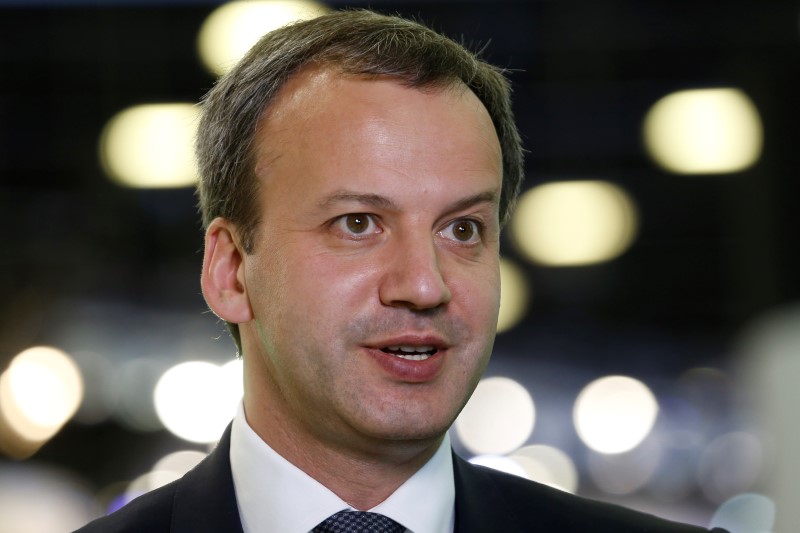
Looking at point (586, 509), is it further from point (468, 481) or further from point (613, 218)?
point (613, 218)

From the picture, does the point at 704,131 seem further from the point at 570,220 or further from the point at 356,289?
the point at 356,289

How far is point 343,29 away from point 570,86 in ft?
15.2

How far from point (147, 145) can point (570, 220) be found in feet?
7.92

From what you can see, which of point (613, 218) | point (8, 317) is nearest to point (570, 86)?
point (613, 218)

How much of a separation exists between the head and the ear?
0.10 feet

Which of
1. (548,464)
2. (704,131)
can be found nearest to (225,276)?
(548,464)

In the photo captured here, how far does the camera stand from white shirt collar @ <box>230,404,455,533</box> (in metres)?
1.75

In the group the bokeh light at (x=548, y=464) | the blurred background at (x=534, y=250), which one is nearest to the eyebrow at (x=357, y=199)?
the blurred background at (x=534, y=250)

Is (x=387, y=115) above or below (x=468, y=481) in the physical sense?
above

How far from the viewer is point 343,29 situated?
191 centimetres

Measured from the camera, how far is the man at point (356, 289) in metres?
1.70

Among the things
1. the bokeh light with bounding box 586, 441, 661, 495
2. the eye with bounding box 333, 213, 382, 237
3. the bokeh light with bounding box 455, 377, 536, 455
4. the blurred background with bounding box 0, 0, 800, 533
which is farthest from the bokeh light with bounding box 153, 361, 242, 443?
the eye with bounding box 333, 213, 382, 237

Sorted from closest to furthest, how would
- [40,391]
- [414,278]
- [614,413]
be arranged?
1. [414,278]
2. [40,391]
3. [614,413]

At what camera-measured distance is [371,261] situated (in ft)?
5.60
